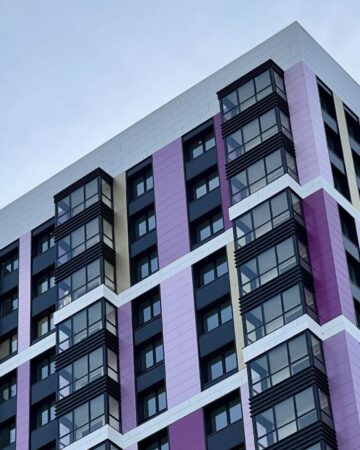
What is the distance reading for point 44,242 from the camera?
333 ft

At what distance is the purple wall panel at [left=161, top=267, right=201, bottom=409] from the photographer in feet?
280

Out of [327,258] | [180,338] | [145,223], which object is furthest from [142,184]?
[327,258]

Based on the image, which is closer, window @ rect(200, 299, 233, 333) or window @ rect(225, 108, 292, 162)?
window @ rect(200, 299, 233, 333)

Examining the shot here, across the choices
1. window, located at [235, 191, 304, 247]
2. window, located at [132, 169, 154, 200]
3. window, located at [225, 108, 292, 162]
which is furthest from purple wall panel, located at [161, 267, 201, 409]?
window, located at [132, 169, 154, 200]

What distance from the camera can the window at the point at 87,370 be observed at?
8875 centimetres

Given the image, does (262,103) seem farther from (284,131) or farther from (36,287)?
(36,287)

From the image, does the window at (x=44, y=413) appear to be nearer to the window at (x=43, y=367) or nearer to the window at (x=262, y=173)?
the window at (x=43, y=367)

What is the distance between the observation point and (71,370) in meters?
90.2

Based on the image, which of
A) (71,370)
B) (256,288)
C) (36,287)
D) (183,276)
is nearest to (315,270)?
(256,288)

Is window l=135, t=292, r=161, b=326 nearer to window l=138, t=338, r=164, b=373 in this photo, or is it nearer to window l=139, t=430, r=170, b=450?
window l=138, t=338, r=164, b=373

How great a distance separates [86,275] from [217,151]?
10.7 metres

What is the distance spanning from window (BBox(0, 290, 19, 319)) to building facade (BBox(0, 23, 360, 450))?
13cm

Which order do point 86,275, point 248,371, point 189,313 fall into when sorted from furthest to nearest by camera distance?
point 86,275 < point 189,313 < point 248,371

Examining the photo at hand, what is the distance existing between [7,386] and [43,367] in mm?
3070
